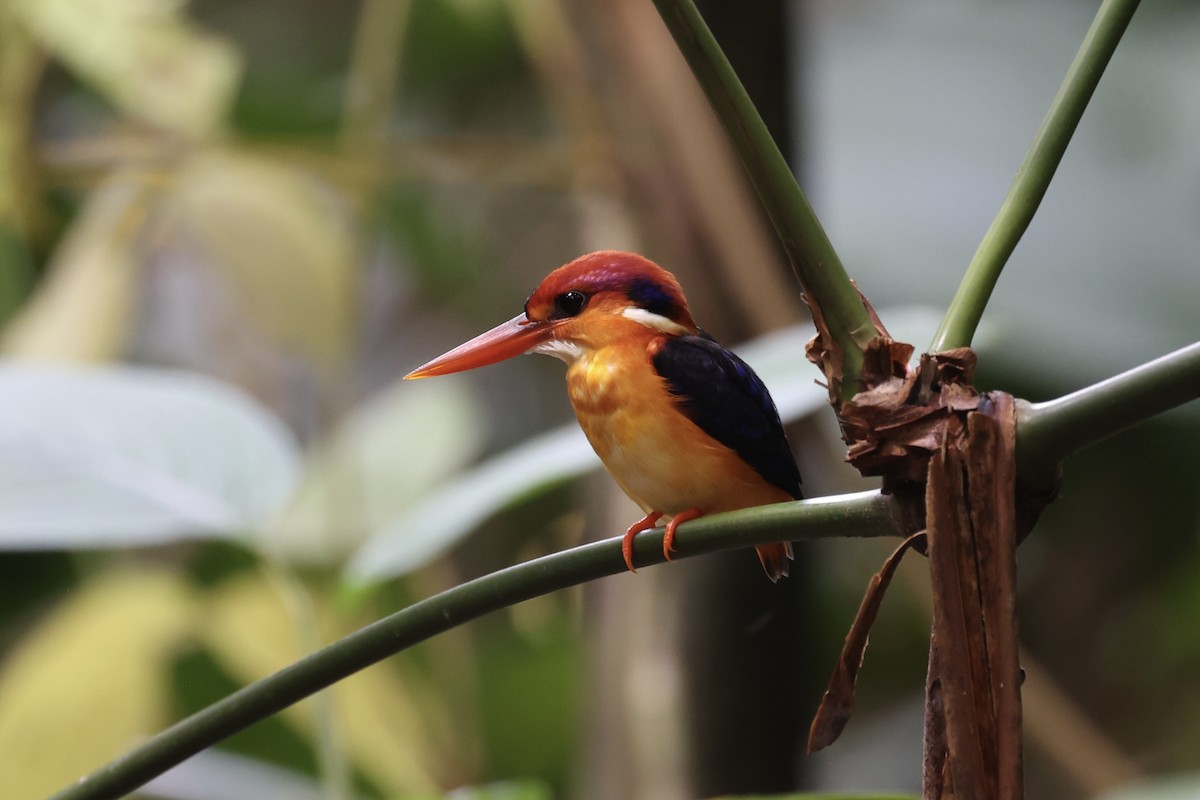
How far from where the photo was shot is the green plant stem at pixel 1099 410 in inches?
12.3

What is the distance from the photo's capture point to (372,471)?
5.25 ft

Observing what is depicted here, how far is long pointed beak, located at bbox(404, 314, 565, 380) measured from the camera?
0.56 metres

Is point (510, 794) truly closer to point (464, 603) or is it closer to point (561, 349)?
point (561, 349)

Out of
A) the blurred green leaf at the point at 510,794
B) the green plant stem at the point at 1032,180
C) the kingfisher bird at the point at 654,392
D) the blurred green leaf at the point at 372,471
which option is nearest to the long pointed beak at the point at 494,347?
the kingfisher bird at the point at 654,392

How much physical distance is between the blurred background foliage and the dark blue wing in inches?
12.9

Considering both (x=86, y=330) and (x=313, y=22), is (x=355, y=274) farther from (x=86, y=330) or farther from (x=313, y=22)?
(x=313, y=22)

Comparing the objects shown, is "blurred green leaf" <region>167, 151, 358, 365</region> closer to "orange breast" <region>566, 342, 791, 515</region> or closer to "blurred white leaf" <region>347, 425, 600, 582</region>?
"blurred white leaf" <region>347, 425, 600, 582</region>

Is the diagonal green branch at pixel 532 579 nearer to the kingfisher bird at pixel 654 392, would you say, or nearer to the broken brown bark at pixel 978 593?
the broken brown bark at pixel 978 593

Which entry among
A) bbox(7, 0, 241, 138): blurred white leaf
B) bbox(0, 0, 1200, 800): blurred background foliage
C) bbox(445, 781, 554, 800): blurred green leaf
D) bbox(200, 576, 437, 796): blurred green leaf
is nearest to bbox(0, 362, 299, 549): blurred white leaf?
bbox(0, 0, 1200, 800): blurred background foliage

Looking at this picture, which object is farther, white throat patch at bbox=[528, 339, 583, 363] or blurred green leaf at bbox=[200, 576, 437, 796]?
blurred green leaf at bbox=[200, 576, 437, 796]

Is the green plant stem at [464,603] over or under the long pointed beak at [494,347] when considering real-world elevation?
under

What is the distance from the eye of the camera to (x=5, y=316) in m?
1.79

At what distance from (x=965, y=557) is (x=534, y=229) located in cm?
226

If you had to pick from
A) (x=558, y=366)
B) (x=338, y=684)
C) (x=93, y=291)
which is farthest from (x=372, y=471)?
(x=558, y=366)
